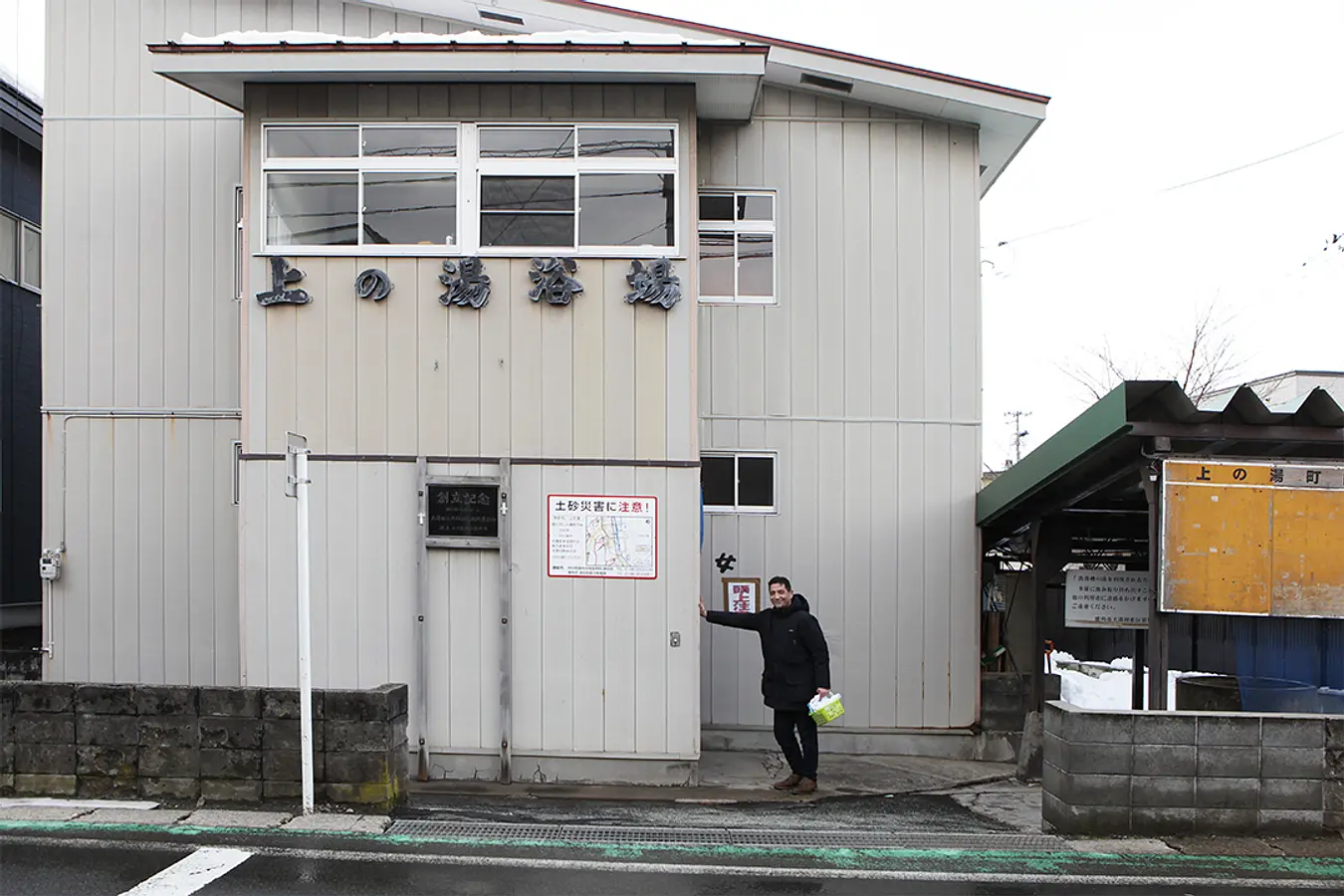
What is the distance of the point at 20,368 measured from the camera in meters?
14.4

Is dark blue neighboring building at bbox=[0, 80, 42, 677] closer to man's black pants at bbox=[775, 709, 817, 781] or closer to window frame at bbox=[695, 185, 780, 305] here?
window frame at bbox=[695, 185, 780, 305]

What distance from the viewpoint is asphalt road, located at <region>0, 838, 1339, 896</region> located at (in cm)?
584

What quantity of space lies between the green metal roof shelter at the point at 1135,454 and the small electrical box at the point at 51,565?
979 cm

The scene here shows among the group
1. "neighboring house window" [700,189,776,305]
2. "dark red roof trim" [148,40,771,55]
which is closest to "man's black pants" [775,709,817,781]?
"neighboring house window" [700,189,776,305]

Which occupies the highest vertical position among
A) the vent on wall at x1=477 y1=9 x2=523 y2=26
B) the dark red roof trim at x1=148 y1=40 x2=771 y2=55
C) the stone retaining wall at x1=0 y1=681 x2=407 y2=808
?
the vent on wall at x1=477 y1=9 x2=523 y2=26

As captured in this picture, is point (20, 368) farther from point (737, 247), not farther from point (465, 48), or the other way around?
point (737, 247)

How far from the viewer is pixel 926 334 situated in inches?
458

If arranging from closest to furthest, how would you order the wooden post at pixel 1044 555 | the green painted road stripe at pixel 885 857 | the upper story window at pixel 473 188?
the green painted road stripe at pixel 885 857 < the upper story window at pixel 473 188 < the wooden post at pixel 1044 555

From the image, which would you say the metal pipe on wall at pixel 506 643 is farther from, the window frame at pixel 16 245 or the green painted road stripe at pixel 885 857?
the window frame at pixel 16 245

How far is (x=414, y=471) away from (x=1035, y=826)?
230 inches

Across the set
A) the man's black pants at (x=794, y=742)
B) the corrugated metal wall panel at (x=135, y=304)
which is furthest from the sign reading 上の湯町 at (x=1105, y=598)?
the corrugated metal wall panel at (x=135, y=304)

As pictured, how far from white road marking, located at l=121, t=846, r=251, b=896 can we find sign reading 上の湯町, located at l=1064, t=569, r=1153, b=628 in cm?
744

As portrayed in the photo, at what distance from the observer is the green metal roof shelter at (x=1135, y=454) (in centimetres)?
787

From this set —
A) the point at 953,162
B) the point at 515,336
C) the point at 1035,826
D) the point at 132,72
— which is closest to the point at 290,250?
the point at 515,336
